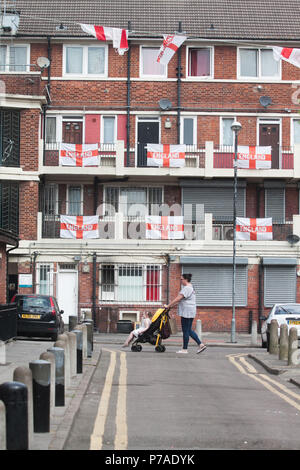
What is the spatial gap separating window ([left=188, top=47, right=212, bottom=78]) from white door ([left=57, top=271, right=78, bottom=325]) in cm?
1047

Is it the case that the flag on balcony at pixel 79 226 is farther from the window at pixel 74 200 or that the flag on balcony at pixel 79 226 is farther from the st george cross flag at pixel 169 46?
the st george cross flag at pixel 169 46

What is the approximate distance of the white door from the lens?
35.6 metres

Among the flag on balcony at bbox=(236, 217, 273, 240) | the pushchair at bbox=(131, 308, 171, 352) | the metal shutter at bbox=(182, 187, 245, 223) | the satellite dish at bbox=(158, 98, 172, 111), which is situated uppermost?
the satellite dish at bbox=(158, 98, 172, 111)

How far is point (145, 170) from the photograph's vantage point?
3534 cm

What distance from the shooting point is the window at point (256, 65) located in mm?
37469

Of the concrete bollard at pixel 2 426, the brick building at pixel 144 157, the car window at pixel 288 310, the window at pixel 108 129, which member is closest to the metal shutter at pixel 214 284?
the brick building at pixel 144 157

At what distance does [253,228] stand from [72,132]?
9179 mm

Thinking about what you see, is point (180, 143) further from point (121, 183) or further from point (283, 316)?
point (283, 316)

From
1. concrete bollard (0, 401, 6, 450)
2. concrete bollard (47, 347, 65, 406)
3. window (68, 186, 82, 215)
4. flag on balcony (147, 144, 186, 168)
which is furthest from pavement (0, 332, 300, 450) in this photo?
window (68, 186, 82, 215)

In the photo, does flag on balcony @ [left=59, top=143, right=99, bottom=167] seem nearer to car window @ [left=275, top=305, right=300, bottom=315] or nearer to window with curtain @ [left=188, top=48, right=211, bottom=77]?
window with curtain @ [left=188, top=48, right=211, bottom=77]

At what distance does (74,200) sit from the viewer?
122 ft

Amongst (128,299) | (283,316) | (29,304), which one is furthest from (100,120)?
(283,316)

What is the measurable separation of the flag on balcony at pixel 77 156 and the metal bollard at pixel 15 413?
28.2 metres

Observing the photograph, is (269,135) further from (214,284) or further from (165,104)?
(214,284)
